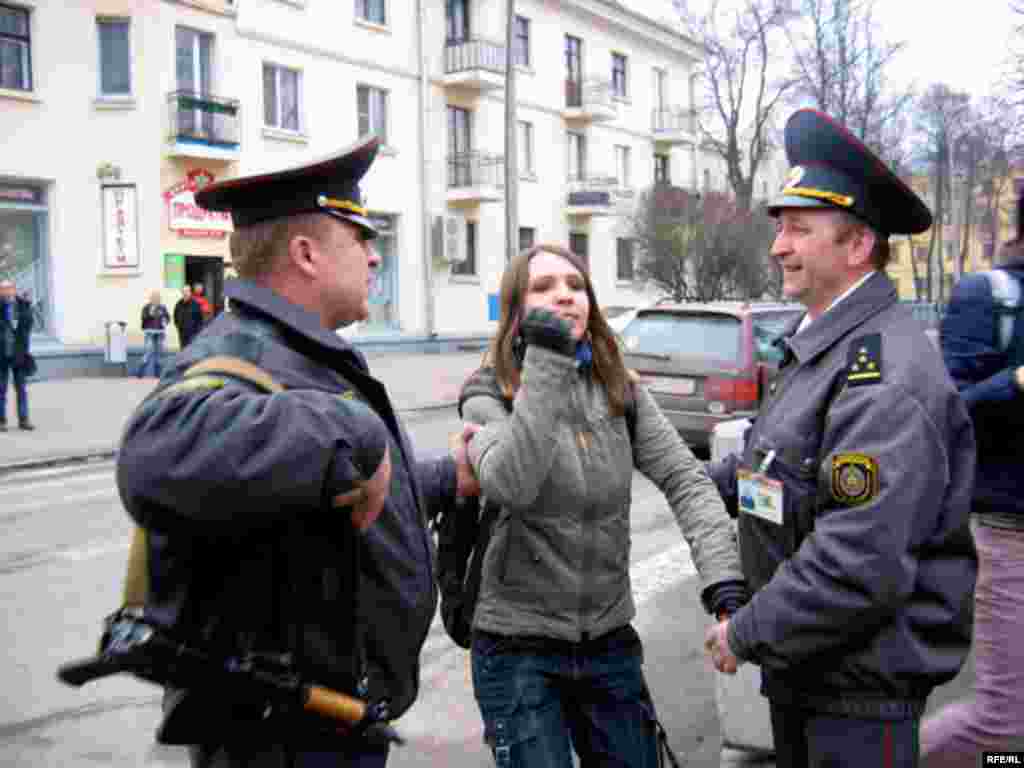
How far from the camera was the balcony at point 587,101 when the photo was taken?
33.6 meters

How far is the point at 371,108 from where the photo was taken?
86.8 feet

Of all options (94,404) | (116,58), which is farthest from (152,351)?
(116,58)

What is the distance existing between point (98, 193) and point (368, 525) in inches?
812

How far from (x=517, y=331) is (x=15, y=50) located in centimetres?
2006

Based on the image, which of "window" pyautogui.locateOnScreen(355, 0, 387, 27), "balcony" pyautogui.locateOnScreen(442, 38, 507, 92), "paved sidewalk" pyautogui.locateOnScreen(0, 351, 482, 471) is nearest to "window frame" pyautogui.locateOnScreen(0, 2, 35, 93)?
"paved sidewalk" pyautogui.locateOnScreen(0, 351, 482, 471)

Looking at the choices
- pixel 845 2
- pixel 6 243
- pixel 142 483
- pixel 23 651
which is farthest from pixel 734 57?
pixel 142 483

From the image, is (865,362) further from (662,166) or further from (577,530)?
(662,166)

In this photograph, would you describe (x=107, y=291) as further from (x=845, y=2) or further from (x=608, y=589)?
(x=845, y=2)

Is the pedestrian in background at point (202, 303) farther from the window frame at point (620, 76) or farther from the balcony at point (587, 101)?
the window frame at point (620, 76)

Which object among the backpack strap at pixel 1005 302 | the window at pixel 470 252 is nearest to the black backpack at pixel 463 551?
the backpack strap at pixel 1005 302

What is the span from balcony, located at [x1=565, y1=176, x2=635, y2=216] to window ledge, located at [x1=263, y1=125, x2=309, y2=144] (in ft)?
37.8

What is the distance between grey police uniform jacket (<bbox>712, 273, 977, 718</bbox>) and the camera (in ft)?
6.53

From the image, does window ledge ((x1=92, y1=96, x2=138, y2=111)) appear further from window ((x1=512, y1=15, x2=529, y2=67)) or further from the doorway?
window ((x1=512, y1=15, x2=529, y2=67))

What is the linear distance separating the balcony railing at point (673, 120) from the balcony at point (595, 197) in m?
4.88
